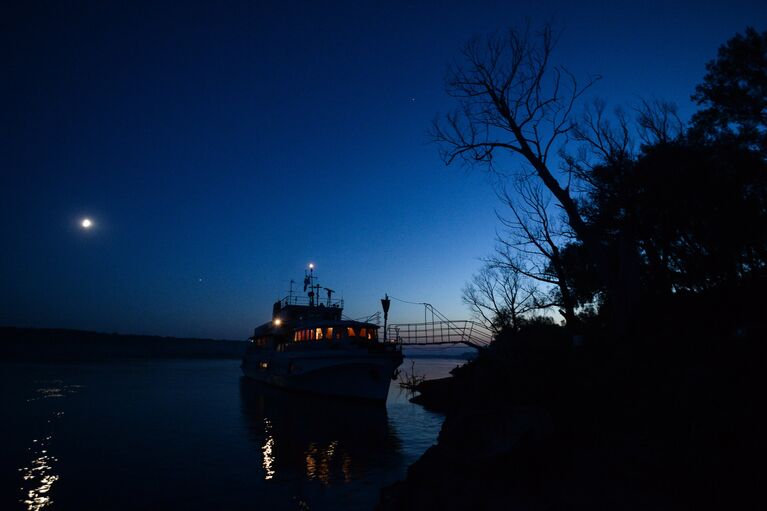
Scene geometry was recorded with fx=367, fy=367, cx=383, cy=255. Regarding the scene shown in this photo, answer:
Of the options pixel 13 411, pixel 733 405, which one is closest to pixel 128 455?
pixel 13 411

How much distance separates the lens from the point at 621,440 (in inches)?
306

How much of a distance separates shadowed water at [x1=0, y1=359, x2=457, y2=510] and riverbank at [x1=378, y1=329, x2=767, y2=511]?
12.7 ft

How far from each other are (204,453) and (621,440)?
50.4 feet

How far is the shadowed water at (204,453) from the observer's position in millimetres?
10898

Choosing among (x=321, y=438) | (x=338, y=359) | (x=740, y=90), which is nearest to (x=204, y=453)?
(x=321, y=438)

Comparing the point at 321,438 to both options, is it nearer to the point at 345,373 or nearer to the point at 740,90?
the point at 345,373

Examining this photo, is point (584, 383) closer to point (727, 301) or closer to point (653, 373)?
point (653, 373)

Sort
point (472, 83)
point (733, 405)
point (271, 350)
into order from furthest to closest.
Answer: point (271, 350), point (472, 83), point (733, 405)

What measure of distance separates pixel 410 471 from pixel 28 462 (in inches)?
579

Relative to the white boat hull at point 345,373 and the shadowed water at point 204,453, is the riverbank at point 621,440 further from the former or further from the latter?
the white boat hull at point 345,373

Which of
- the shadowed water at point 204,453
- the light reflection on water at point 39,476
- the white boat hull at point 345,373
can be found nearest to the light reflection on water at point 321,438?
the shadowed water at point 204,453

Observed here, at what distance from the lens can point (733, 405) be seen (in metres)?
7.13

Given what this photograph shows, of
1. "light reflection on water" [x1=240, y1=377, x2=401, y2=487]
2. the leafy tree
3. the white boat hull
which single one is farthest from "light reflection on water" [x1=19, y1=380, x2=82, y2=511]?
the leafy tree

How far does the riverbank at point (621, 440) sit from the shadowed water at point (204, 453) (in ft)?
12.7
